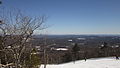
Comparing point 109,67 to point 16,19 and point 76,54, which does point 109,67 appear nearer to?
point 16,19

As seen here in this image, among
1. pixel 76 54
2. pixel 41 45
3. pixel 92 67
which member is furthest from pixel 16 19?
pixel 76 54

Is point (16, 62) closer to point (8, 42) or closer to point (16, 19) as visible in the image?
point (8, 42)

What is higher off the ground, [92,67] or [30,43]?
[30,43]

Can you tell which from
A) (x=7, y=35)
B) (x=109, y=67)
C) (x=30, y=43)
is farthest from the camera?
(x=109, y=67)

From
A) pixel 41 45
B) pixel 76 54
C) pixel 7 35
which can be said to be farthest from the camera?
pixel 76 54

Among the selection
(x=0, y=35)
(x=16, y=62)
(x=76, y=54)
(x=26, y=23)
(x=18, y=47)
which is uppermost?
(x=26, y=23)

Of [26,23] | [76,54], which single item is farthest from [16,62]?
[76,54]

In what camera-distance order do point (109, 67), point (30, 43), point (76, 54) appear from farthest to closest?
point (76, 54) → point (109, 67) → point (30, 43)

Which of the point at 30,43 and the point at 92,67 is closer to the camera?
the point at 30,43

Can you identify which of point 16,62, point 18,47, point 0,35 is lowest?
point 16,62
